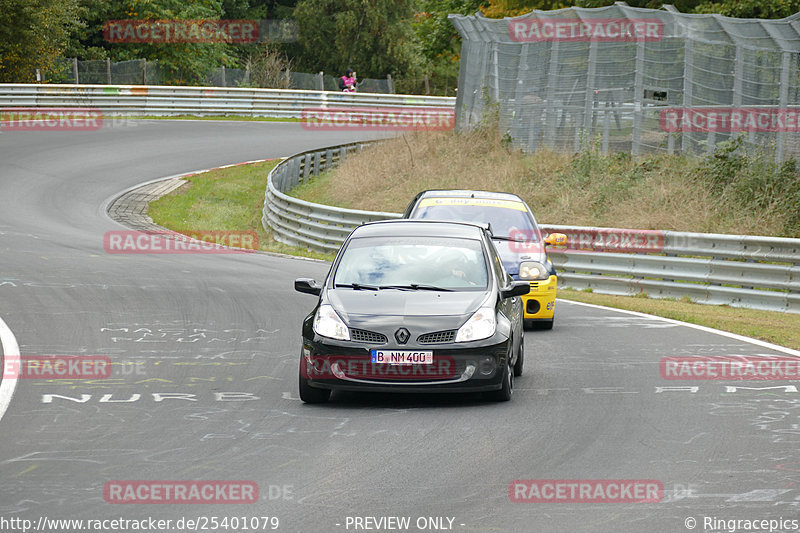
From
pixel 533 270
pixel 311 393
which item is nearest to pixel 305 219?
pixel 533 270

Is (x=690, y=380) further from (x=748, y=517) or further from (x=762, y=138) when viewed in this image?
(x=762, y=138)

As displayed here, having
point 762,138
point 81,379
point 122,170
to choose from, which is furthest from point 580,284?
point 122,170

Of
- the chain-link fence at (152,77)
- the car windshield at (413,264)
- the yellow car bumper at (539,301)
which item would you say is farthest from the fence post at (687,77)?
the chain-link fence at (152,77)

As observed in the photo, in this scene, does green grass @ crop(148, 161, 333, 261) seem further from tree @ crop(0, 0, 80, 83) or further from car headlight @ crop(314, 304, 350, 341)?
tree @ crop(0, 0, 80, 83)

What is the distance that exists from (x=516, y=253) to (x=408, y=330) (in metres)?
5.25

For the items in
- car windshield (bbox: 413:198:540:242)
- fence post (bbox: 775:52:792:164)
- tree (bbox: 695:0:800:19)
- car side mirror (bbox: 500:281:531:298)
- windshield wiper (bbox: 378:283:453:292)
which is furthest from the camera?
tree (bbox: 695:0:800:19)

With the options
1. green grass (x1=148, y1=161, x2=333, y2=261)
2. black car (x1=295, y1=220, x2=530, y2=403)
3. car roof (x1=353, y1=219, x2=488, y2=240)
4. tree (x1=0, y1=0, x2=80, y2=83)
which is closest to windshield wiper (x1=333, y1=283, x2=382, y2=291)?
black car (x1=295, y1=220, x2=530, y2=403)

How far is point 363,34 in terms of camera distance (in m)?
66.4

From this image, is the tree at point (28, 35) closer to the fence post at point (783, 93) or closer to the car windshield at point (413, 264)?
the fence post at point (783, 93)

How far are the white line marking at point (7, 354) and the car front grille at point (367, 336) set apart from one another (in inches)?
109

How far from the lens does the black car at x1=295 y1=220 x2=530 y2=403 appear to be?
9453mm

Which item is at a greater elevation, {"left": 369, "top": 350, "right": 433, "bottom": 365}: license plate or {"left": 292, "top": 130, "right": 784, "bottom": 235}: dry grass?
{"left": 369, "top": 350, "right": 433, "bottom": 365}: license plate

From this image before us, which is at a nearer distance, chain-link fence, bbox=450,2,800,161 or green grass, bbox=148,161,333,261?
chain-link fence, bbox=450,2,800,161

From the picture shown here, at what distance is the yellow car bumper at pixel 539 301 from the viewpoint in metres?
14.0
